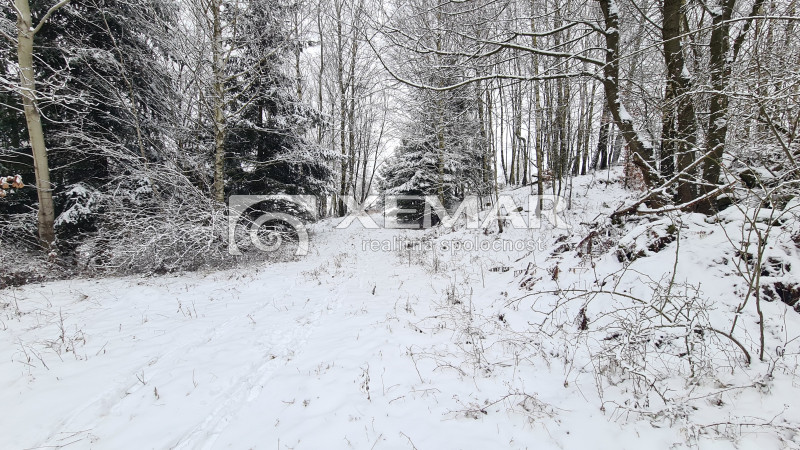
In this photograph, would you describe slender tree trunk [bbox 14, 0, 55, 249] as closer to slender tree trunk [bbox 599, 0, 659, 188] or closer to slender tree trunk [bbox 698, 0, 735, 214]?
slender tree trunk [bbox 599, 0, 659, 188]

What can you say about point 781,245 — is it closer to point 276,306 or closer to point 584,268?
point 584,268

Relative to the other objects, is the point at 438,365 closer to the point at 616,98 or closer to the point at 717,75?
the point at 616,98

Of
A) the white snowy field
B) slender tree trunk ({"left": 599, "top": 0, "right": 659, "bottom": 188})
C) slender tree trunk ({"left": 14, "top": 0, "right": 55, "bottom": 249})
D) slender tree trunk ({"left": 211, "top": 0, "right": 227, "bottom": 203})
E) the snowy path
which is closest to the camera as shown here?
the white snowy field

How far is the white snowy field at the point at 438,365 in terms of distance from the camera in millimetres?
2268

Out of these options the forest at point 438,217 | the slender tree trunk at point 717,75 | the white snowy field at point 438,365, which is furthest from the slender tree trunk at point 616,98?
the white snowy field at point 438,365

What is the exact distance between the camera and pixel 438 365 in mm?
3205

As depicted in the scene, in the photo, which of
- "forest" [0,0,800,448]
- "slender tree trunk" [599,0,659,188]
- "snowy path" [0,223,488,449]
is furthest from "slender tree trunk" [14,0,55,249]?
"slender tree trunk" [599,0,659,188]

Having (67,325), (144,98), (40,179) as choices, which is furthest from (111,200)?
(67,325)

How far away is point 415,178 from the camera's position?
1374cm

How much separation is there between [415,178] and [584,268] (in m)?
9.56

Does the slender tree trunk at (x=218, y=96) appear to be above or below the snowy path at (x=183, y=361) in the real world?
above

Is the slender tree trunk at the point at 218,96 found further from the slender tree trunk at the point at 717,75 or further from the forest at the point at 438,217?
the slender tree trunk at the point at 717,75

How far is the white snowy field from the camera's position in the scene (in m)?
2.27

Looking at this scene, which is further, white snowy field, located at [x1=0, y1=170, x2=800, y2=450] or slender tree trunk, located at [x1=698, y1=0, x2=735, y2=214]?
slender tree trunk, located at [x1=698, y1=0, x2=735, y2=214]
